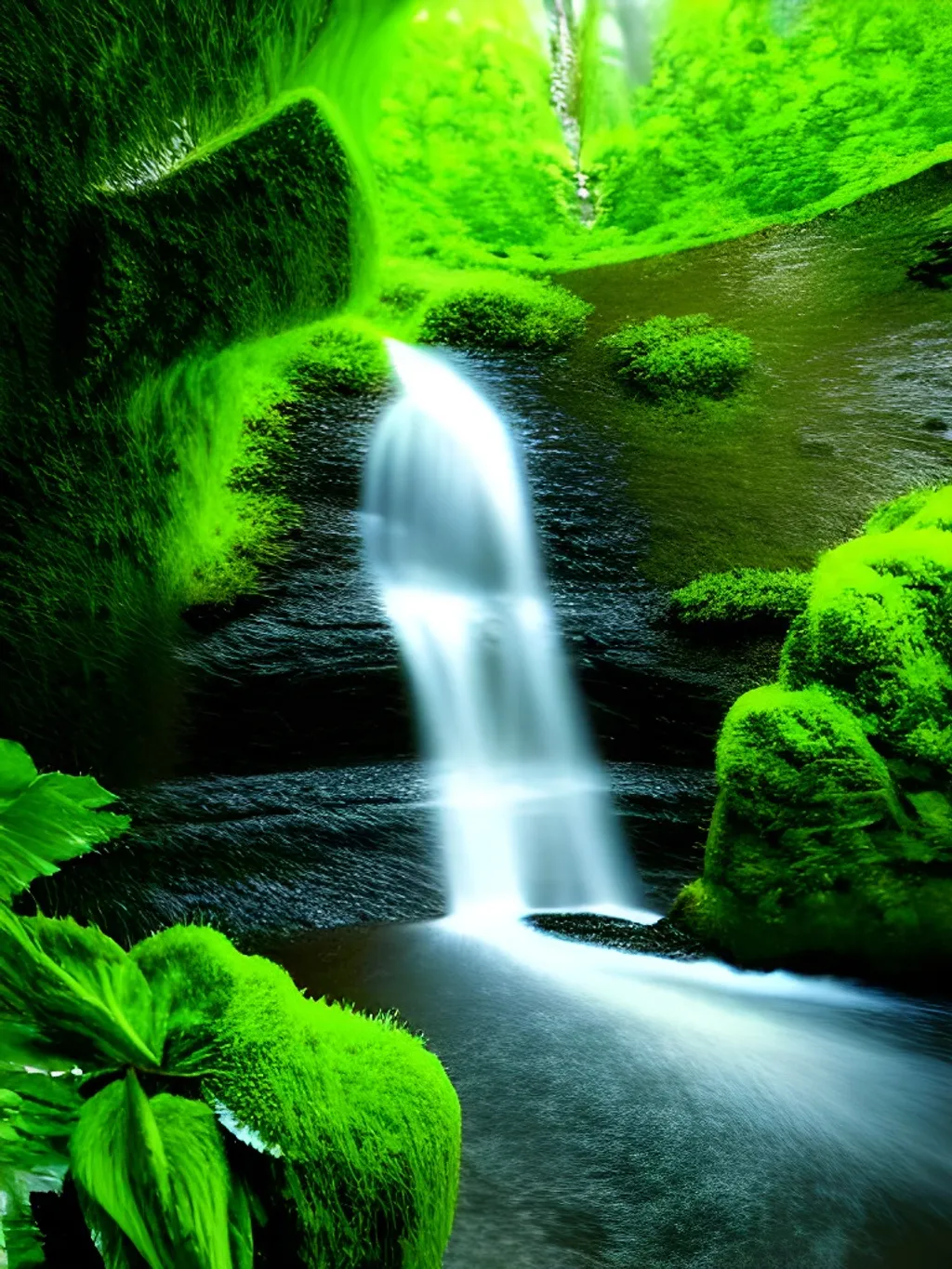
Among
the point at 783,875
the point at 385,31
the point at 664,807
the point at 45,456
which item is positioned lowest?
the point at 783,875

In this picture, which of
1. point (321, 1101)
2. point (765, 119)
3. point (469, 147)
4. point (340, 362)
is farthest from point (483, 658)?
point (765, 119)

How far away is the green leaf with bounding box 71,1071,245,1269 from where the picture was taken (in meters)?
0.76

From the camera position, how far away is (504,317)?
597 cm

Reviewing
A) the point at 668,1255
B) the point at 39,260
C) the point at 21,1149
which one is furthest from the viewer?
the point at 39,260

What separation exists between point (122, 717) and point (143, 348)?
170cm

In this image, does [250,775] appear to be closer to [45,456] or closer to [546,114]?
[45,456]

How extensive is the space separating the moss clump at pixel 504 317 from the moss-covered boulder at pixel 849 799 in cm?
332

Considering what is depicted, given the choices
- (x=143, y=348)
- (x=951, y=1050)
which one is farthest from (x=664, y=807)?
(x=143, y=348)

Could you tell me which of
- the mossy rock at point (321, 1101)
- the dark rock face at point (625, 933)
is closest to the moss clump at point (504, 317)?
the dark rock face at point (625, 933)

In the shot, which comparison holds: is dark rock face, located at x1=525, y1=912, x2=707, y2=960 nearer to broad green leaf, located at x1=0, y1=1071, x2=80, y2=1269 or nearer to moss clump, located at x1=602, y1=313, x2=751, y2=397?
broad green leaf, located at x1=0, y1=1071, x2=80, y2=1269

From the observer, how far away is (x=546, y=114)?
754 centimetres

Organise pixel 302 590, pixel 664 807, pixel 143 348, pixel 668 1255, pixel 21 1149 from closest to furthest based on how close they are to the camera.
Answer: pixel 21 1149 < pixel 668 1255 < pixel 143 348 < pixel 664 807 < pixel 302 590

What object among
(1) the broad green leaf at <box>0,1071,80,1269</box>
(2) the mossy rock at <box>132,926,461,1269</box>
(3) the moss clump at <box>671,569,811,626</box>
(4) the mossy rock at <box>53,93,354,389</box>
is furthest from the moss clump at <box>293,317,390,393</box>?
(1) the broad green leaf at <box>0,1071,80,1269</box>

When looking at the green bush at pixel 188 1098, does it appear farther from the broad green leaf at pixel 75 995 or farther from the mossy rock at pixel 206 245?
the mossy rock at pixel 206 245
